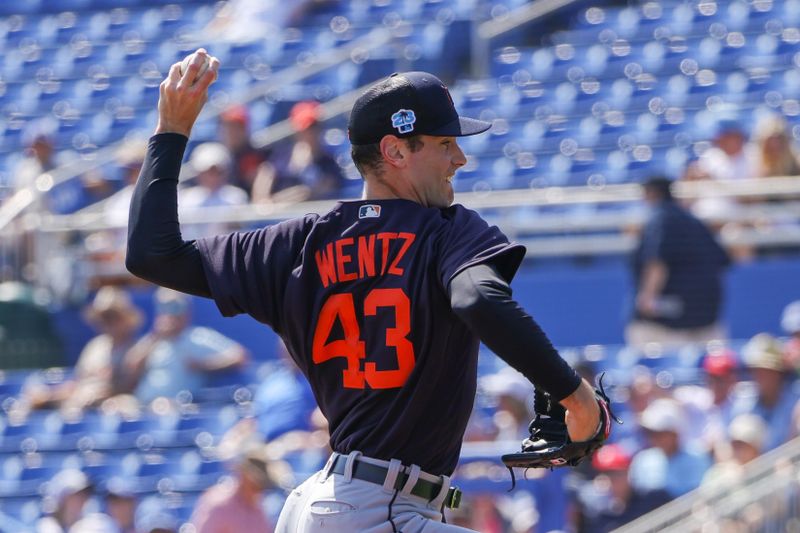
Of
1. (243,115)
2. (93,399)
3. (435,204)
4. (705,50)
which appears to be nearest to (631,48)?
(705,50)

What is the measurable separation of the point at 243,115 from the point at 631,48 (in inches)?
117

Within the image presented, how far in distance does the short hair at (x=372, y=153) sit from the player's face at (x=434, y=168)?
1cm

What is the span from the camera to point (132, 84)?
12.0 meters

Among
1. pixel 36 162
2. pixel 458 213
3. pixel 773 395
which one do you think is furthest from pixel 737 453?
pixel 36 162

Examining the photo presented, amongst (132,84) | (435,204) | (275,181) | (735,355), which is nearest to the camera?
(435,204)

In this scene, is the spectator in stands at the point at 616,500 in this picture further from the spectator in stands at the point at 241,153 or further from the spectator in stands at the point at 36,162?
the spectator in stands at the point at 36,162

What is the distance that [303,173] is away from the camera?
8938mm

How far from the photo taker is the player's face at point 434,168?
10.3 ft

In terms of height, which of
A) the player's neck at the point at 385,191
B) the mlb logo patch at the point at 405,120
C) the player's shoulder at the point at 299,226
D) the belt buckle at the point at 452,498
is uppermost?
the mlb logo patch at the point at 405,120

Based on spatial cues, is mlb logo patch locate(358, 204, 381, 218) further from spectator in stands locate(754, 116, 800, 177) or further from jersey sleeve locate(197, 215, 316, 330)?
spectator in stands locate(754, 116, 800, 177)

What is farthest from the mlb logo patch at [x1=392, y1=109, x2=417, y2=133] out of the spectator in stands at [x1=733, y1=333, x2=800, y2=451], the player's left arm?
the spectator in stands at [x1=733, y1=333, x2=800, y2=451]

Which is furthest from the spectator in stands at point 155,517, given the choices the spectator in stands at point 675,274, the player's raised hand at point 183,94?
the player's raised hand at point 183,94

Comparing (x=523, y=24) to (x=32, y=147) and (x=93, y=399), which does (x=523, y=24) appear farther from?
(x=93, y=399)

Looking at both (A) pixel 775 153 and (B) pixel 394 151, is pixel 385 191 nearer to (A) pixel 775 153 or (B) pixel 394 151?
(B) pixel 394 151
